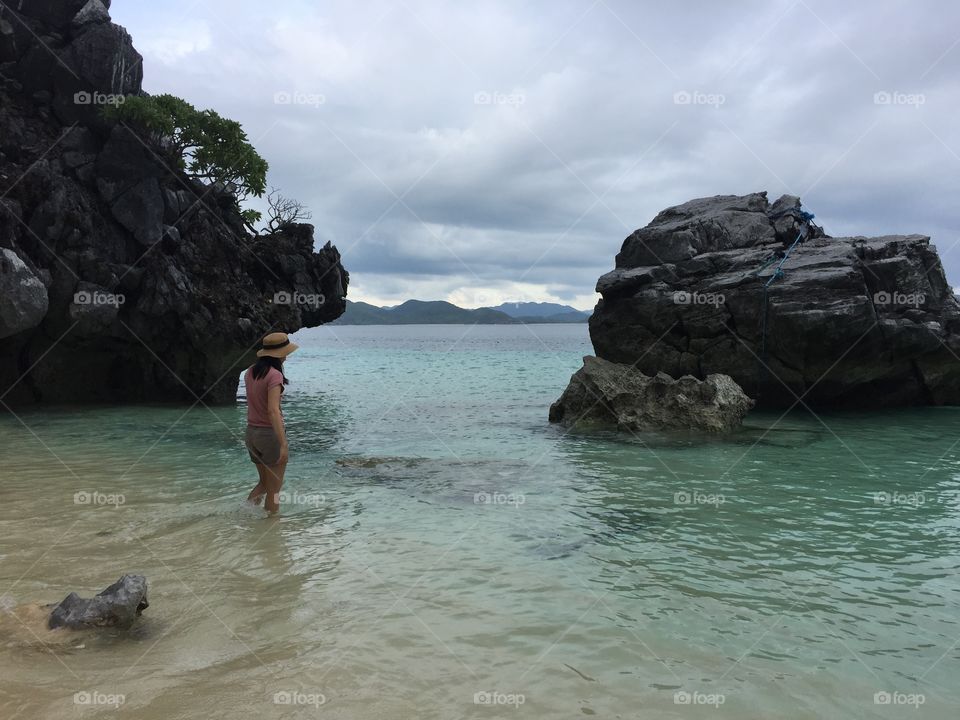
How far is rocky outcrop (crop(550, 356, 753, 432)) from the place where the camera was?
21.2m

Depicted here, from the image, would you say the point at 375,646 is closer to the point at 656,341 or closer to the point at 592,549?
the point at 592,549

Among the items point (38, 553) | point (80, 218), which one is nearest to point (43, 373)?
point (80, 218)

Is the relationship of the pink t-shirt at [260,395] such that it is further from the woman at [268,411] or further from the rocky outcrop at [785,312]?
the rocky outcrop at [785,312]

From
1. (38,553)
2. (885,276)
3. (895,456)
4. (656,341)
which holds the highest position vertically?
(885,276)

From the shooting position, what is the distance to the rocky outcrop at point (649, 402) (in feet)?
69.5

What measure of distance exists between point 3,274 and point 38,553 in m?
17.7

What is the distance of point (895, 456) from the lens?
17.2 meters

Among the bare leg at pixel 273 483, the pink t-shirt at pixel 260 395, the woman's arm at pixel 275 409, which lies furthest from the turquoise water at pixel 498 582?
the pink t-shirt at pixel 260 395

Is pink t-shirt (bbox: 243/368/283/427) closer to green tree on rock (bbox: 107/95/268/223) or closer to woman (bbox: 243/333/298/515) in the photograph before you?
woman (bbox: 243/333/298/515)

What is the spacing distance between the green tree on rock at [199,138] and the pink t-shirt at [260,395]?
2403cm

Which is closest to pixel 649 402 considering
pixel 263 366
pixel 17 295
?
pixel 263 366

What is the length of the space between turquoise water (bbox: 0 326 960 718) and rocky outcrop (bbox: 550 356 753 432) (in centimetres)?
366

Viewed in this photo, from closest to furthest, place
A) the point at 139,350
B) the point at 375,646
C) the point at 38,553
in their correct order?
1. the point at 375,646
2. the point at 38,553
3. the point at 139,350

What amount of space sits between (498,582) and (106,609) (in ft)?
14.3
